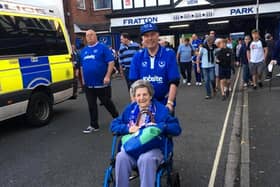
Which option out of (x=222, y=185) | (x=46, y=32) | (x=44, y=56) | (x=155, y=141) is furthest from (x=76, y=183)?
(x=46, y=32)

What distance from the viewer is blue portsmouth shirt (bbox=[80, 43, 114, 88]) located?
639 centimetres

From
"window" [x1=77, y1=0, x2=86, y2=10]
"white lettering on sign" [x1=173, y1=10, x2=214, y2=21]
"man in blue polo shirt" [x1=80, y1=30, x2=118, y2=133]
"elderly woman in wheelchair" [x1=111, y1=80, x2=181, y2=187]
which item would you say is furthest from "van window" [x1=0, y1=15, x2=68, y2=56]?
"window" [x1=77, y1=0, x2=86, y2=10]

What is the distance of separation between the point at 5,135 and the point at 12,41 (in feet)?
6.01

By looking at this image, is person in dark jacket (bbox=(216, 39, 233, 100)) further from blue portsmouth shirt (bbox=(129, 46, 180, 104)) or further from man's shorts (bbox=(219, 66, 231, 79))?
blue portsmouth shirt (bbox=(129, 46, 180, 104))

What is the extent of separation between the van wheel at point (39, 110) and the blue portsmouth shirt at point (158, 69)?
349 centimetres

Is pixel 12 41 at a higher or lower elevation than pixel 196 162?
higher

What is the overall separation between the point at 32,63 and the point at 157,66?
11.9 ft

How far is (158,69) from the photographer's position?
4.07m

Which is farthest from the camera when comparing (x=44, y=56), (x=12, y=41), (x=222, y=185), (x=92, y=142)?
(x=44, y=56)

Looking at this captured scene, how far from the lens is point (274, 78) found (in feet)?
43.8

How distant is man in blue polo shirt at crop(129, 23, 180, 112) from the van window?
323 centimetres

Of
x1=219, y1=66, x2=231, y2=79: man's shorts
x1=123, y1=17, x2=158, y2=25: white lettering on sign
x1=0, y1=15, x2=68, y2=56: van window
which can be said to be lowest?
x1=219, y1=66, x2=231, y2=79: man's shorts

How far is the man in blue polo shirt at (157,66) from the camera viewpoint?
4023 mm

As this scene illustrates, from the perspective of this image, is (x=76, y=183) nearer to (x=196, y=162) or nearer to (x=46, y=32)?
(x=196, y=162)
